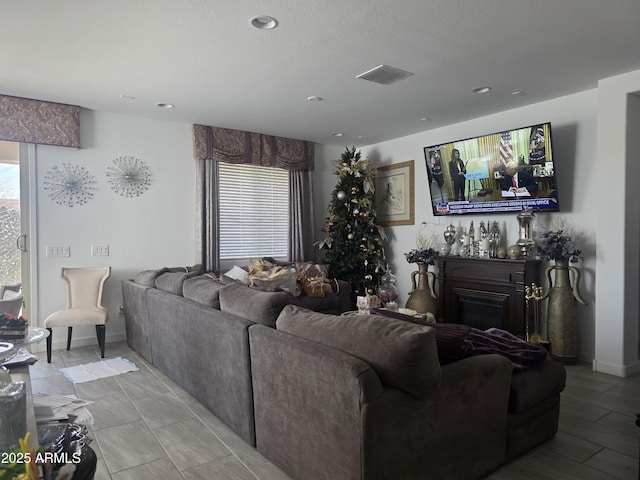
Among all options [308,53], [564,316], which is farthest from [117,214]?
[564,316]

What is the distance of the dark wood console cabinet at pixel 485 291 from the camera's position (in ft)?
14.4

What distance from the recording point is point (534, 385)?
94.3 inches

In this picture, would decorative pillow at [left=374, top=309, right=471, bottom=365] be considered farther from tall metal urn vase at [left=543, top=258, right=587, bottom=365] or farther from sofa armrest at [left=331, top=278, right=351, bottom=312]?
sofa armrest at [left=331, top=278, right=351, bottom=312]

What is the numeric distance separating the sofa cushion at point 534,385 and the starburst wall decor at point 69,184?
4559 millimetres

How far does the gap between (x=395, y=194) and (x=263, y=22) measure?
3899mm

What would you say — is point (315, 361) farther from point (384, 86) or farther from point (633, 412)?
point (384, 86)

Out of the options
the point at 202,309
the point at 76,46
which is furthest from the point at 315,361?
the point at 76,46

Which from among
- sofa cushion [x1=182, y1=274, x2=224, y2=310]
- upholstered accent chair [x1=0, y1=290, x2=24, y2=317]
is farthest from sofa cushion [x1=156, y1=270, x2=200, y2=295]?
upholstered accent chair [x1=0, y1=290, x2=24, y2=317]

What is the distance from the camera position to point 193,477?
7.34ft

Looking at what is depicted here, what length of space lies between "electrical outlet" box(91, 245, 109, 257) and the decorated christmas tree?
112 inches

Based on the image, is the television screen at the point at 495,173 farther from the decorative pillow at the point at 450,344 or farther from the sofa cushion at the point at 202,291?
the sofa cushion at the point at 202,291

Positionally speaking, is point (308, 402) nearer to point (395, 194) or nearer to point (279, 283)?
point (279, 283)

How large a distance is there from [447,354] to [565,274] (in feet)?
8.83

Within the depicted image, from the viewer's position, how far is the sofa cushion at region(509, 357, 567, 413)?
231 centimetres
